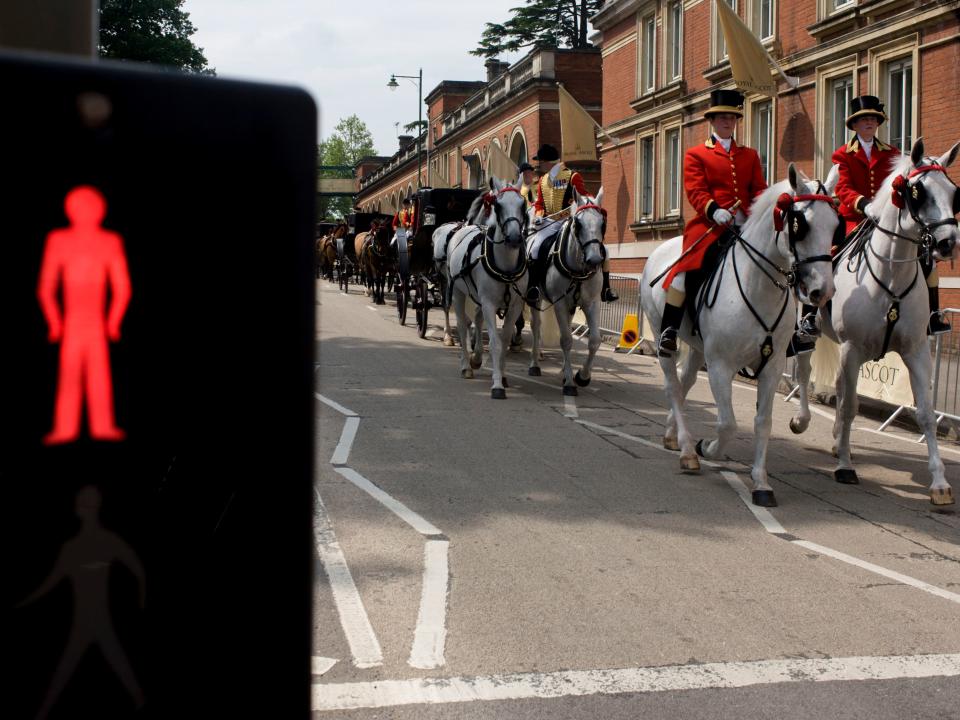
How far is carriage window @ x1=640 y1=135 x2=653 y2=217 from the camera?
105 ft

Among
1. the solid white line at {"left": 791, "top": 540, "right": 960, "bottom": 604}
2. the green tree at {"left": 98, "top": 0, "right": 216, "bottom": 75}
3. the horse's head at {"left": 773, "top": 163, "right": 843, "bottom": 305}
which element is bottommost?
the solid white line at {"left": 791, "top": 540, "right": 960, "bottom": 604}

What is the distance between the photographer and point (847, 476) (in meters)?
7.85

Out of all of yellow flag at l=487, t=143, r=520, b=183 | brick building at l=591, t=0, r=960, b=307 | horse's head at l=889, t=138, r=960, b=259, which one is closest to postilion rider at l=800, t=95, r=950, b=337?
horse's head at l=889, t=138, r=960, b=259

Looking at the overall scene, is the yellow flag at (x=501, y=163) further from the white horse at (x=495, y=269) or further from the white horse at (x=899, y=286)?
the white horse at (x=899, y=286)

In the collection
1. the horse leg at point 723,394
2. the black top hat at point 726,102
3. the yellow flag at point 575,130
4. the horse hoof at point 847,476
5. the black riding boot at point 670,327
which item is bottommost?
the horse hoof at point 847,476

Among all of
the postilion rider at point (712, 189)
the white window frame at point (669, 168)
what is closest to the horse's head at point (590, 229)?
the postilion rider at point (712, 189)

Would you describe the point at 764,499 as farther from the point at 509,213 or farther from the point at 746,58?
the point at 746,58

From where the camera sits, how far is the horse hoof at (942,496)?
7023 millimetres

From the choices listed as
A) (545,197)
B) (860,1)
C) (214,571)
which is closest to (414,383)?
(545,197)

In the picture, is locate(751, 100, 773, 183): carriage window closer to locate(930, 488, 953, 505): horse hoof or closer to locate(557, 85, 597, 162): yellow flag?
locate(557, 85, 597, 162): yellow flag

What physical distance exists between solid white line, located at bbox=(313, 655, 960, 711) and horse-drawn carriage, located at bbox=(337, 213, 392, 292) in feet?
99.1

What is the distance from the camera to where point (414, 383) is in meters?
12.7

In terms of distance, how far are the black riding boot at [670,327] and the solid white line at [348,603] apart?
127 inches

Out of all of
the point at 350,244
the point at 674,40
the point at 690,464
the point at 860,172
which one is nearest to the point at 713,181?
the point at 860,172
